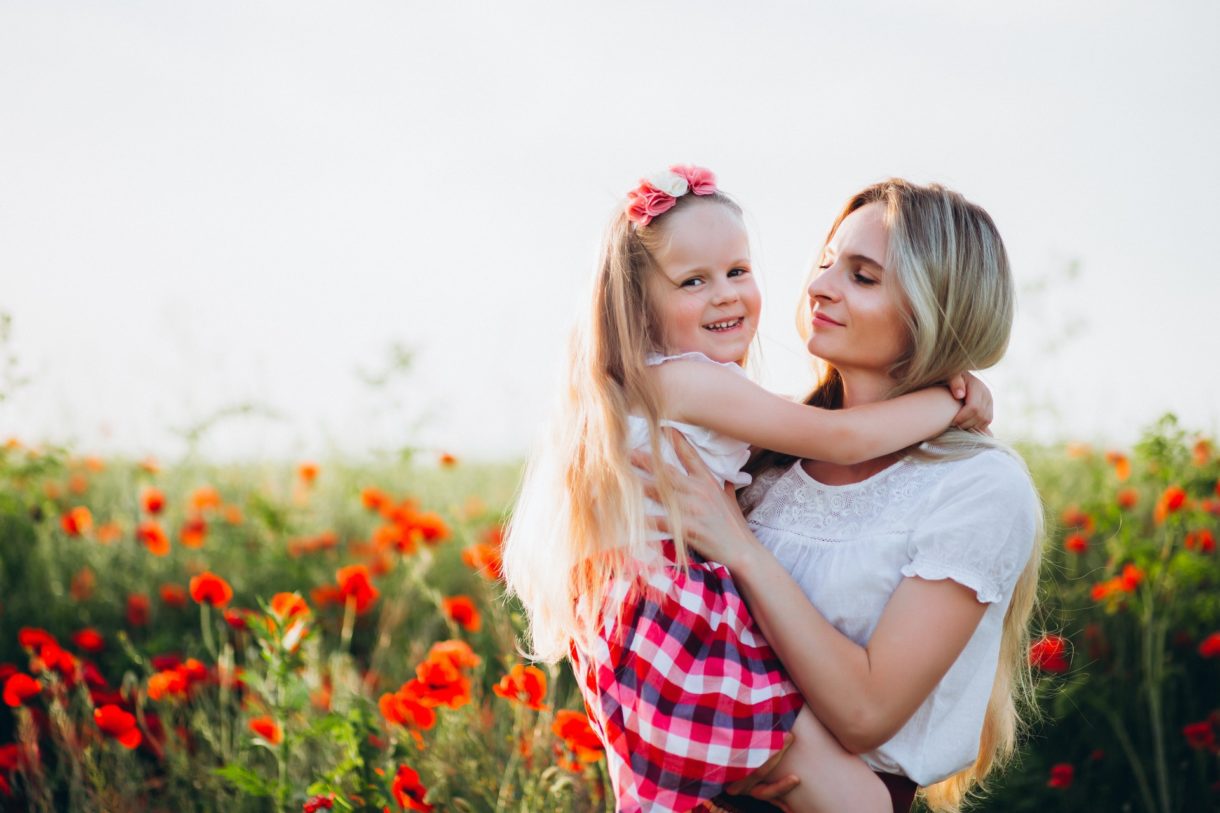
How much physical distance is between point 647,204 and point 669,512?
2.43 ft

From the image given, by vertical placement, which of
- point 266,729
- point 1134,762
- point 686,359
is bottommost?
point 1134,762

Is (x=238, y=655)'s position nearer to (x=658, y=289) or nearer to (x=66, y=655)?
(x=66, y=655)

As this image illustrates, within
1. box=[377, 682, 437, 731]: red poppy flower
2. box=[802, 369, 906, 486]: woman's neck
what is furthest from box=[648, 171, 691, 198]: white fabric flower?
box=[377, 682, 437, 731]: red poppy flower

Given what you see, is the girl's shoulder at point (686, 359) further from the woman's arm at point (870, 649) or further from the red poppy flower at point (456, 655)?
the red poppy flower at point (456, 655)

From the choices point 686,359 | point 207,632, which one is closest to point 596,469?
point 686,359

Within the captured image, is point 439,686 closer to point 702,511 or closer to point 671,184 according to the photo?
point 702,511

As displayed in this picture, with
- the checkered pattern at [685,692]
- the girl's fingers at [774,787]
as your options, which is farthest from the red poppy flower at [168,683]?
the girl's fingers at [774,787]

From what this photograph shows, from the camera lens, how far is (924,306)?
212 centimetres

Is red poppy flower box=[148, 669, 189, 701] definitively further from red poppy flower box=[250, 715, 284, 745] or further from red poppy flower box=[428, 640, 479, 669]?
red poppy flower box=[428, 640, 479, 669]

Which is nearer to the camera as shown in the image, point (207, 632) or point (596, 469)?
point (596, 469)

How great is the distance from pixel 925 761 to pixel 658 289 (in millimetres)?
1146

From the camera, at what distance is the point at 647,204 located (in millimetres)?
2344

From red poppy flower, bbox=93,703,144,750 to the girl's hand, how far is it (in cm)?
232

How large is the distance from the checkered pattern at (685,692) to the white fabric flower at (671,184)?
2.83 feet
